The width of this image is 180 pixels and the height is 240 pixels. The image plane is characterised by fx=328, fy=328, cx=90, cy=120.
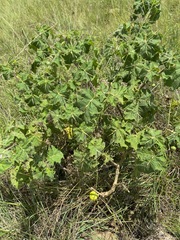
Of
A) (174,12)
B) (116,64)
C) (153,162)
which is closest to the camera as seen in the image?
(153,162)

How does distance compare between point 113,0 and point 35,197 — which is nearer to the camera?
point 35,197

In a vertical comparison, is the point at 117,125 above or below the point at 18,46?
below

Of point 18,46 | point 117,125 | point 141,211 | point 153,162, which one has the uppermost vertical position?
point 18,46

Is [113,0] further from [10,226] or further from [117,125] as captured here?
[10,226]

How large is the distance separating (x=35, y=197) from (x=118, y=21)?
1.58 metres

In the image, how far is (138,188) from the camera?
5.40ft

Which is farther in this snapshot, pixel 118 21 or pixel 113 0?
pixel 113 0

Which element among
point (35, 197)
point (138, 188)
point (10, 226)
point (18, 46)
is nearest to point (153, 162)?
point (138, 188)

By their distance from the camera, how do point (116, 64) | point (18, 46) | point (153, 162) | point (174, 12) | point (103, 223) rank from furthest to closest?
1. point (18, 46)
2. point (174, 12)
3. point (116, 64)
4. point (103, 223)
5. point (153, 162)

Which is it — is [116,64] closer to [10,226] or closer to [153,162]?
[153,162]

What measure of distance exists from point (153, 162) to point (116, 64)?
0.86 meters

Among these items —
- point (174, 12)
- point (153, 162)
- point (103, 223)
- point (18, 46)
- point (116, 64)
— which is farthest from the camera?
point (18, 46)

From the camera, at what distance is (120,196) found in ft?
5.45

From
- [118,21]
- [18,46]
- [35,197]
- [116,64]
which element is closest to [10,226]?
[35,197]
